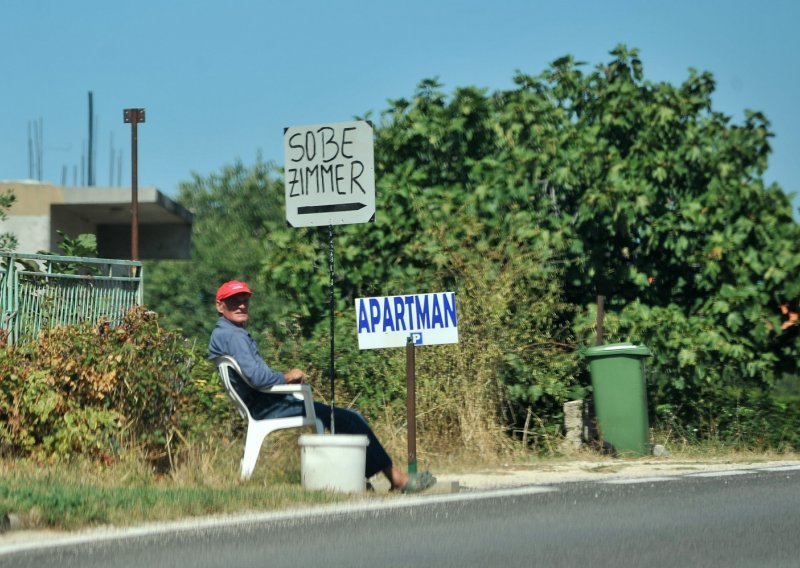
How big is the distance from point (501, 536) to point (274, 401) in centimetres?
306

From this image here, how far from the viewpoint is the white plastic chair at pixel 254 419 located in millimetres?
9930

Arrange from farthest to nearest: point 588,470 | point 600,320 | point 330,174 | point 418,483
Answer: point 600,320 → point 588,470 → point 330,174 → point 418,483

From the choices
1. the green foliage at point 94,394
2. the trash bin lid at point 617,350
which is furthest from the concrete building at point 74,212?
the trash bin lid at point 617,350

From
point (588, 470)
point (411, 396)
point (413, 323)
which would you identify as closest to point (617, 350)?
point (588, 470)

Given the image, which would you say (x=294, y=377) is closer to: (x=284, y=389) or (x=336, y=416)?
(x=284, y=389)

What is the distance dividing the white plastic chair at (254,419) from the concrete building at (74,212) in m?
9.45

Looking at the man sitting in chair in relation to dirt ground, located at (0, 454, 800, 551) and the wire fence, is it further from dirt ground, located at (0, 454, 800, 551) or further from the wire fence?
the wire fence

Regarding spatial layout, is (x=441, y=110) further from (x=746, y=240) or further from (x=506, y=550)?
(x=506, y=550)

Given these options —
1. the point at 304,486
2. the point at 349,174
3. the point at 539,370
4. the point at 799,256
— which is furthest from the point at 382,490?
the point at 799,256

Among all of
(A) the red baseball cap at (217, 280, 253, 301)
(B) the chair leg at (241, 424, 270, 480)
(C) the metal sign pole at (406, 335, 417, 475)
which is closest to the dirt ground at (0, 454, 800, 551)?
(C) the metal sign pole at (406, 335, 417, 475)

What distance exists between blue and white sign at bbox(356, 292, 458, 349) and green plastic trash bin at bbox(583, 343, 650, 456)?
3570 mm

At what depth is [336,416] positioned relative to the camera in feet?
33.7

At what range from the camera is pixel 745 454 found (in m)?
13.7

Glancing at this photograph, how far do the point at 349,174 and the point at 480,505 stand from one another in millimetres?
2948
